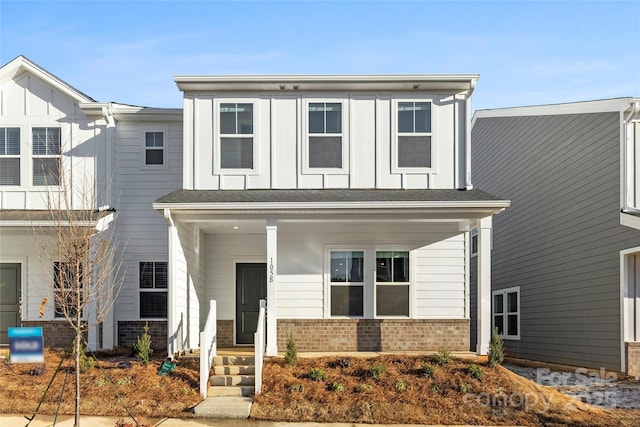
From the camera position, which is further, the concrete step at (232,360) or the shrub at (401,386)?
the concrete step at (232,360)

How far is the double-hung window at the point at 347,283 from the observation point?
1459 centimetres

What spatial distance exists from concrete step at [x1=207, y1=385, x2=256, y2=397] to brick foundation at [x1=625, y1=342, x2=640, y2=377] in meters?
7.83

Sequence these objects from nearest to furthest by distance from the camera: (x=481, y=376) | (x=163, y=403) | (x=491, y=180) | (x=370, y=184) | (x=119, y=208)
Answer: (x=163, y=403) → (x=481, y=376) → (x=370, y=184) → (x=119, y=208) → (x=491, y=180)

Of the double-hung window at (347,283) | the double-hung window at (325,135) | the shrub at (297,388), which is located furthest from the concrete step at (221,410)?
the double-hung window at (325,135)

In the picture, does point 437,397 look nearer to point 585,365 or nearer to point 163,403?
point 163,403

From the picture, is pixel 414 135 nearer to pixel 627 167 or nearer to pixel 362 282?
pixel 362 282

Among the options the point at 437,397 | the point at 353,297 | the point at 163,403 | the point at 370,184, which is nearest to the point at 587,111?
the point at 370,184

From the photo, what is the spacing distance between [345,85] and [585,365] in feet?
27.8

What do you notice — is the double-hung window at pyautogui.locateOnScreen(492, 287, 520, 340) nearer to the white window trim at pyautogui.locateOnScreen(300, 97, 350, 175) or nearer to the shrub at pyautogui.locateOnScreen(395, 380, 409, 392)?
the white window trim at pyautogui.locateOnScreen(300, 97, 350, 175)

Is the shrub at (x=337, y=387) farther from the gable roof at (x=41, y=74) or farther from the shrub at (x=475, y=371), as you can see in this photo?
the gable roof at (x=41, y=74)

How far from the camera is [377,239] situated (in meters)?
14.7

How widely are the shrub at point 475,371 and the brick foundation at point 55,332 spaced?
8574mm

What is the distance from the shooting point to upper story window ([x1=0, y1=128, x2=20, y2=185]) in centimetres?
1536

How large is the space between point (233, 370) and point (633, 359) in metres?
8.18
